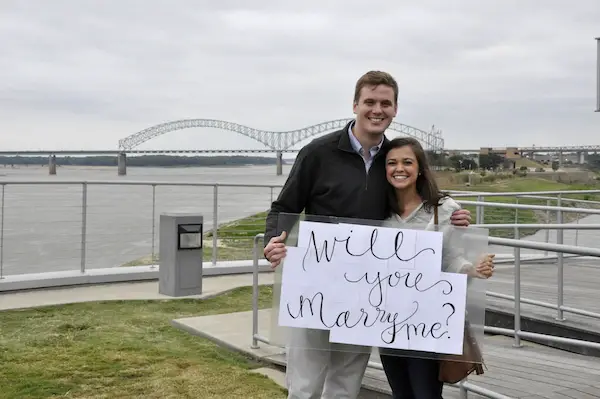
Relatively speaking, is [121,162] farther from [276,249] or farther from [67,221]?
[276,249]

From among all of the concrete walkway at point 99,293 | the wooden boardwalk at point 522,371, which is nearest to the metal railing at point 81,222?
the concrete walkway at point 99,293

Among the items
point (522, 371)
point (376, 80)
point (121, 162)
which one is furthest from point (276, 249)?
point (121, 162)

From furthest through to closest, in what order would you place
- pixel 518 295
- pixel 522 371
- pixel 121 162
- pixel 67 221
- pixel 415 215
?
pixel 121 162 < pixel 67 221 < pixel 518 295 < pixel 522 371 < pixel 415 215

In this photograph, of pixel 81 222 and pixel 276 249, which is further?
pixel 81 222

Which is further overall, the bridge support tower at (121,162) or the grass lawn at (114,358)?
the bridge support tower at (121,162)

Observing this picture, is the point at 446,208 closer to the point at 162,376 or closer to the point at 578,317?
the point at 162,376

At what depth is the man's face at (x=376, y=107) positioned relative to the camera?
2.74 meters

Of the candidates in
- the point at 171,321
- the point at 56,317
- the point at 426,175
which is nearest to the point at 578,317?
the point at 171,321

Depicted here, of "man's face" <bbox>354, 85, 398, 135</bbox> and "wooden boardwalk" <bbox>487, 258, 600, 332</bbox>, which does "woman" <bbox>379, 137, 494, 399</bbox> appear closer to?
"man's face" <bbox>354, 85, 398, 135</bbox>

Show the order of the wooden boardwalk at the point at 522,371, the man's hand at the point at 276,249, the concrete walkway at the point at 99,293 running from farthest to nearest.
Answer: the concrete walkway at the point at 99,293
the wooden boardwalk at the point at 522,371
the man's hand at the point at 276,249

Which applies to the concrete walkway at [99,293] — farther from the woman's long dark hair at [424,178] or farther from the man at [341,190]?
the woman's long dark hair at [424,178]

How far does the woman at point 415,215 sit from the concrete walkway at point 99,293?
5643 mm

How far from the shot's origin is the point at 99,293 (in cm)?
827

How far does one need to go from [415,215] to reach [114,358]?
11.0ft
